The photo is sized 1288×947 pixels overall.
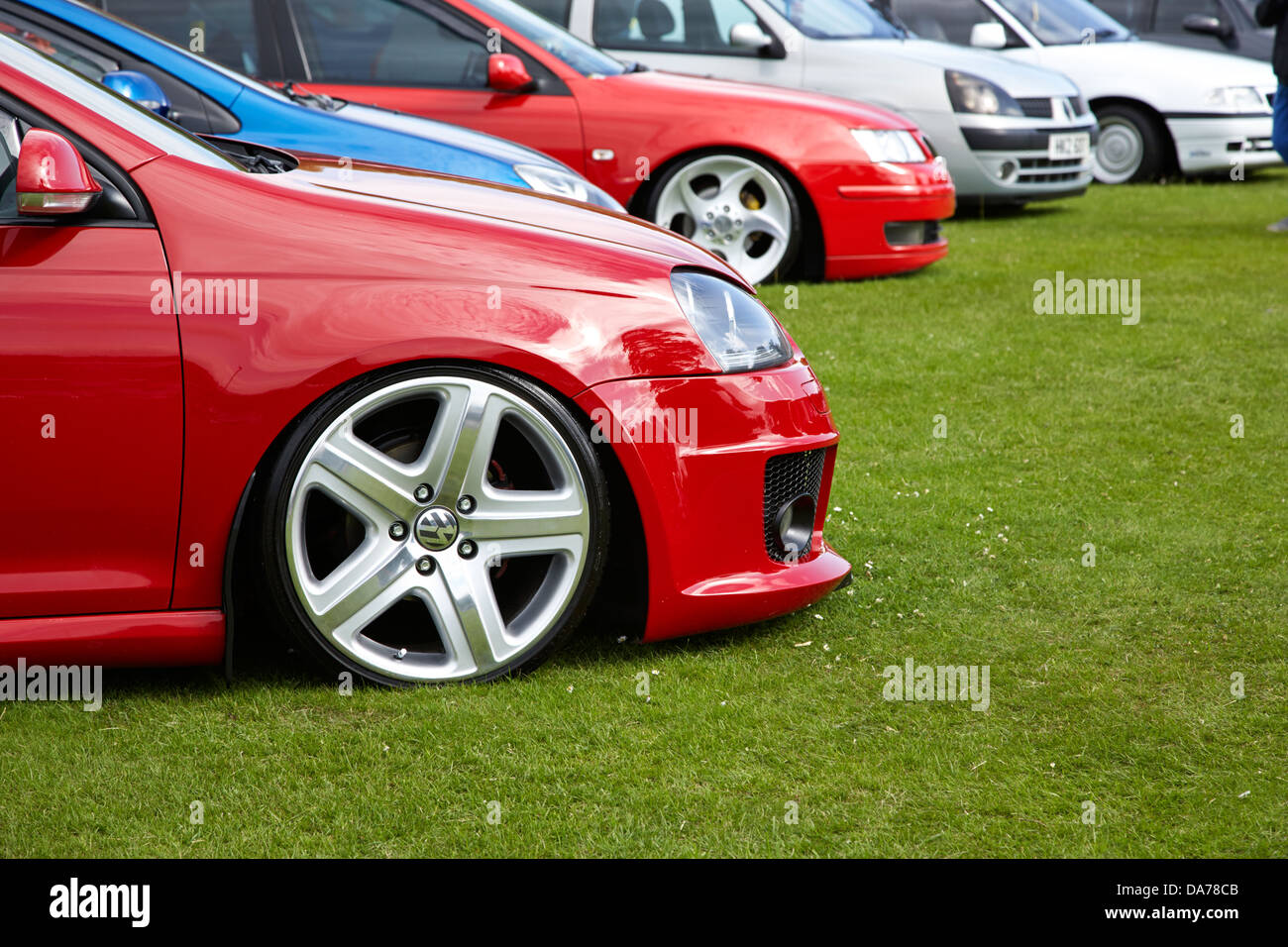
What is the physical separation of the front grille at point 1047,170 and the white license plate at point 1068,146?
0.03 m

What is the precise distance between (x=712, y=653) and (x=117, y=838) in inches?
52.7

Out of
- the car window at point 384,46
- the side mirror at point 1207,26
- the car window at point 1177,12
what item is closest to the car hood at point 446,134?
the car window at point 384,46

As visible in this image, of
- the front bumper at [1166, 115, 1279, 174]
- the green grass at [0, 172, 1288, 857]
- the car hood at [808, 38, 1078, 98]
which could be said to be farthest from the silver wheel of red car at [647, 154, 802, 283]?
the front bumper at [1166, 115, 1279, 174]

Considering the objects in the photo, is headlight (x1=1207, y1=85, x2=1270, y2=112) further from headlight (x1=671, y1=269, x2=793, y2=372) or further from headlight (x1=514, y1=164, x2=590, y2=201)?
headlight (x1=671, y1=269, x2=793, y2=372)

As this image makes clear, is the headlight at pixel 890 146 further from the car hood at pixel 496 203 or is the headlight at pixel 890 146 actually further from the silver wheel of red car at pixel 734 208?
the car hood at pixel 496 203

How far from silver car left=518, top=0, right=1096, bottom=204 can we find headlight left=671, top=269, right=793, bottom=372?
610 cm

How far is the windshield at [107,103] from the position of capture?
9.53ft

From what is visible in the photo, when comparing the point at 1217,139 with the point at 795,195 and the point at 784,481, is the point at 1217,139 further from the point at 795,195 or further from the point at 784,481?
the point at 784,481

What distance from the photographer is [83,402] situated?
9.01 feet

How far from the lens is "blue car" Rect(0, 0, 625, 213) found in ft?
17.0

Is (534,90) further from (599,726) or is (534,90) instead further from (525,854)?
(525,854)

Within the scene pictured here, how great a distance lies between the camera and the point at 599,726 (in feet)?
9.66
